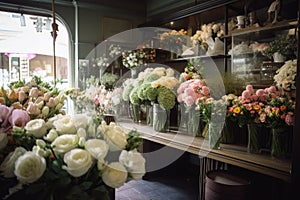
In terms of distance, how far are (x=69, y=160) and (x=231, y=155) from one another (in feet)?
4.69

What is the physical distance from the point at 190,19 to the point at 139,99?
1.61 metres

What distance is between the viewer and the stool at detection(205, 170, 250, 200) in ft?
5.77

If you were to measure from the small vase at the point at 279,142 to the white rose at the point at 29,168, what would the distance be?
61.0 inches

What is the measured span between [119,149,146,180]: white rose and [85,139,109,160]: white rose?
0.05 meters

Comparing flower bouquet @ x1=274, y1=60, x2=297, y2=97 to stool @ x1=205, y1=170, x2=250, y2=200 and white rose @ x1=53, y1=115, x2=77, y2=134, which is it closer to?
stool @ x1=205, y1=170, x2=250, y2=200

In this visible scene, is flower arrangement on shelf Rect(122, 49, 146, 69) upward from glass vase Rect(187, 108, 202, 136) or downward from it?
upward

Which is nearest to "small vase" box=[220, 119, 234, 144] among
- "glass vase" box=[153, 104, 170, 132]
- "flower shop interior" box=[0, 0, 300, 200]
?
"flower shop interior" box=[0, 0, 300, 200]

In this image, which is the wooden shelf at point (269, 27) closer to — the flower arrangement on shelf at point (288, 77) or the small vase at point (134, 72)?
the flower arrangement on shelf at point (288, 77)

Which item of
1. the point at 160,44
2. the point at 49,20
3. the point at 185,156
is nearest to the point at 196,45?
the point at 160,44

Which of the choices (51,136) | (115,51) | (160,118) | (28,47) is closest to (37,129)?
(51,136)

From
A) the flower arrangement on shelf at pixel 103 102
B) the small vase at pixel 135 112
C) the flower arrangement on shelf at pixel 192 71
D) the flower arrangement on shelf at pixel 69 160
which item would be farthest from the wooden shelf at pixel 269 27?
the flower arrangement on shelf at pixel 69 160

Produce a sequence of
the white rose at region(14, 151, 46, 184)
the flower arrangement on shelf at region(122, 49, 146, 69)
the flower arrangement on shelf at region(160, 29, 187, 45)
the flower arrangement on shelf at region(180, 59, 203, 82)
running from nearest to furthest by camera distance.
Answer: the white rose at region(14, 151, 46, 184)
the flower arrangement on shelf at region(180, 59, 203, 82)
the flower arrangement on shelf at region(160, 29, 187, 45)
the flower arrangement on shelf at region(122, 49, 146, 69)

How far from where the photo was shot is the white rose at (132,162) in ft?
2.23

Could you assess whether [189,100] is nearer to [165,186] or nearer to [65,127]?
[165,186]
